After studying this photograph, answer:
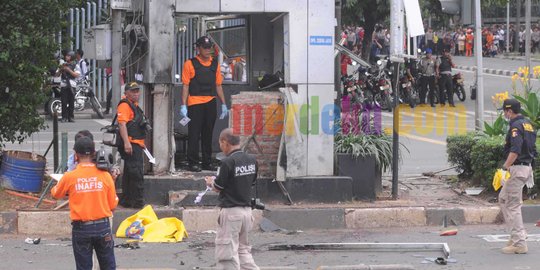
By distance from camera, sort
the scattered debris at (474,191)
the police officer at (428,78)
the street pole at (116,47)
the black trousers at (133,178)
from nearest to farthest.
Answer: the black trousers at (133,178)
the street pole at (116,47)
the scattered debris at (474,191)
the police officer at (428,78)

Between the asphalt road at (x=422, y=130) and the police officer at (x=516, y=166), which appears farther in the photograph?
the asphalt road at (x=422, y=130)

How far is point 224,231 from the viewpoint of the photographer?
26.9ft

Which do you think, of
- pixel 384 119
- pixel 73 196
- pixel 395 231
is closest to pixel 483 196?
pixel 395 231

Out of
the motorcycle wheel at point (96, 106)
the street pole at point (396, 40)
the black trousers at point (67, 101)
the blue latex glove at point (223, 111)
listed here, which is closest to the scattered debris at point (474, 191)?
the street pole at point (396, 40)

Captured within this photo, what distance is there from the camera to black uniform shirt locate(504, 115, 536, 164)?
33.3 ft

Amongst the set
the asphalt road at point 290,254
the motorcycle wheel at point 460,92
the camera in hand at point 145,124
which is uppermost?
the motorcycle wheel at point 460,92

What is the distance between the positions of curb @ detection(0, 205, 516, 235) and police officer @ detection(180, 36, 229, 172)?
4.57 feet

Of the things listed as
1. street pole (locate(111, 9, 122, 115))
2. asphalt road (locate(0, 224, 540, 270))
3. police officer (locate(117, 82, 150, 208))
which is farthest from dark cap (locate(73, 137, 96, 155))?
street pole (locate(111, 9, 122, 115))

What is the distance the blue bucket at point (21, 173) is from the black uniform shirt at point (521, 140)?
6109 mm

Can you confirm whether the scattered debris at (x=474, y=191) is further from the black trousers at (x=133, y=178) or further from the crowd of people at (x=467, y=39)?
the crowd of people at (x=467, y=39)

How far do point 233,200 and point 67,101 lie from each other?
16032 millimetres

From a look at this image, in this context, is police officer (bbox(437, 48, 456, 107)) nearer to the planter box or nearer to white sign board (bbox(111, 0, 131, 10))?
the planter box

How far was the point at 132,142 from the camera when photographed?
11703 millimetres

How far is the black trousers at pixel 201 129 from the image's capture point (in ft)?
42.4
